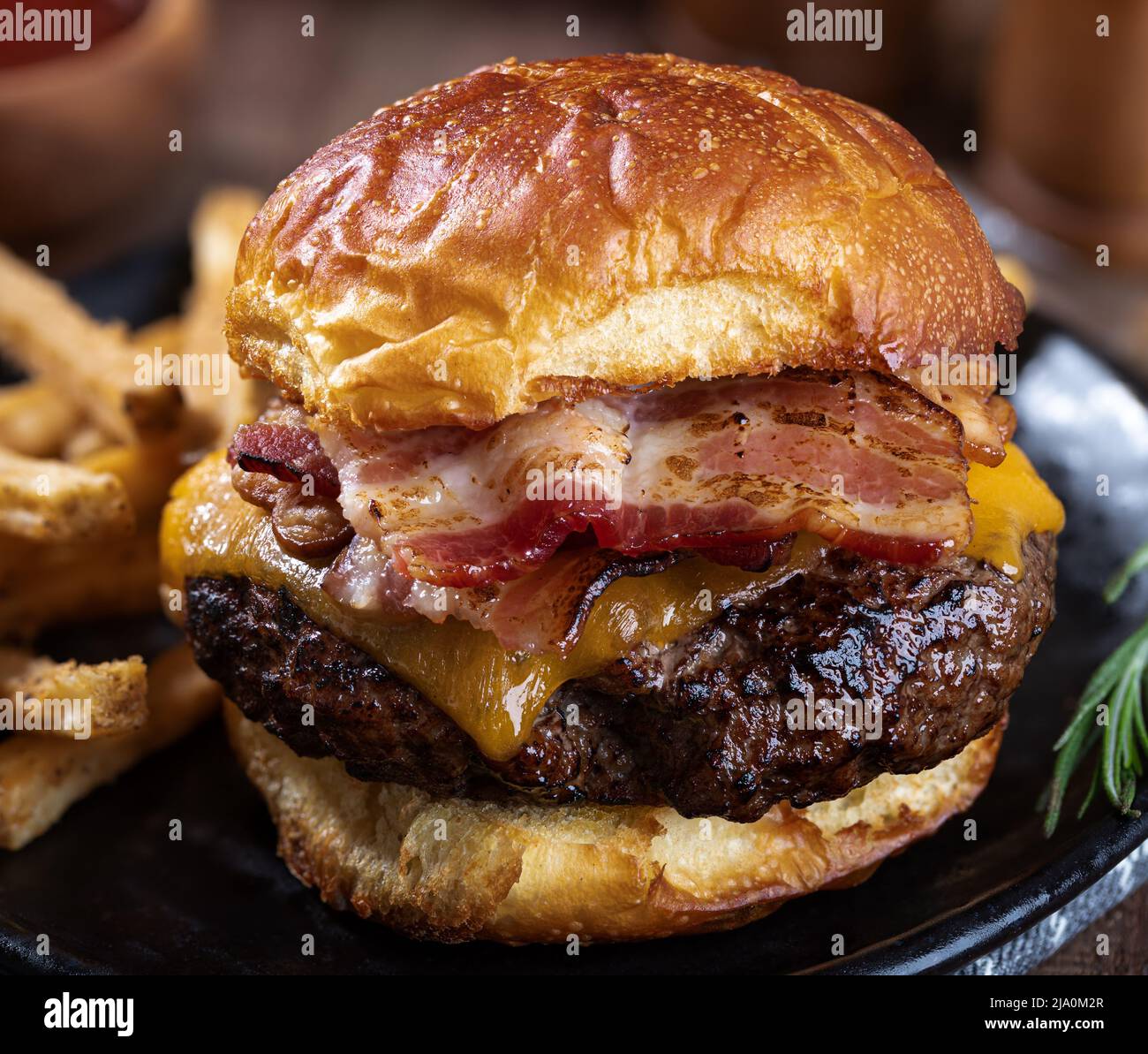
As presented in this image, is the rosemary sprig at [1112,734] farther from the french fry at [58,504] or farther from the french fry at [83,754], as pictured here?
the french fry at [58,504]

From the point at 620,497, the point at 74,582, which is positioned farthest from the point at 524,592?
the point at 74,582

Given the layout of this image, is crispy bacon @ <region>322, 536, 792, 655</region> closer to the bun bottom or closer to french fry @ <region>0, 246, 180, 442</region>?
the bun bottom

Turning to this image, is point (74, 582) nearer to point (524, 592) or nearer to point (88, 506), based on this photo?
point (88, 506)

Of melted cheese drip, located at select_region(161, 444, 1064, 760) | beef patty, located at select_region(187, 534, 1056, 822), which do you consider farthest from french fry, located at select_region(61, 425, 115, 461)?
beef patty, located at select_region(187, 534, 1056, 822)

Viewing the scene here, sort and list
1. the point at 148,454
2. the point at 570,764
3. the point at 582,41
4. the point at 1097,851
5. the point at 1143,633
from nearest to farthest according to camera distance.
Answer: the point at 570,764
the point at 1097,851
the point at 1143,633
the point at 148,454
the point at 582,41

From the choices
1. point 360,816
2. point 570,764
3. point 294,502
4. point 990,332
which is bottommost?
point 360,816

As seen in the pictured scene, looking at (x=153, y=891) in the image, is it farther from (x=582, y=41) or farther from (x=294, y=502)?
(x=582, y=41)

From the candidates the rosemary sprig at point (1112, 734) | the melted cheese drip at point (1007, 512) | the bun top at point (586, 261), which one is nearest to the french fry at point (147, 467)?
the bun top at point (586, 261)

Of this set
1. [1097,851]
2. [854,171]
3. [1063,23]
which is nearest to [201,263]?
[854,171]
